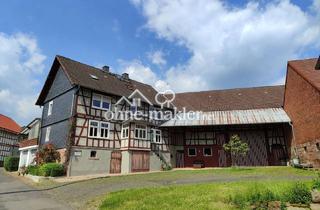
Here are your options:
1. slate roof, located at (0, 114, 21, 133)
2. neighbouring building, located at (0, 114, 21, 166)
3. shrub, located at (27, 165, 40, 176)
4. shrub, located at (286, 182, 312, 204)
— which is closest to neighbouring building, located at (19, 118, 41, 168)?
shrub, located at (27, 165, 40, 176)

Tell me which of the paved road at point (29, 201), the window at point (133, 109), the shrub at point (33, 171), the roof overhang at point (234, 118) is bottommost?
the paved road at point (29, 201)

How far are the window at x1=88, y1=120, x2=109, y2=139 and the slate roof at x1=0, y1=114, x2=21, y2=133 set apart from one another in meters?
32.0

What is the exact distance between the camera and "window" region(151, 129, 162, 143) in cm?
2828

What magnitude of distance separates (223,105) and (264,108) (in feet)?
16.5

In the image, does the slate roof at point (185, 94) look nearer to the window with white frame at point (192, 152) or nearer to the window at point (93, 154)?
the window with white frame at point (192, 152)

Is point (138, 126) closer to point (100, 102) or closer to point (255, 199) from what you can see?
point (100, 102)

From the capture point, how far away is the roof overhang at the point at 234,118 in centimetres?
2652

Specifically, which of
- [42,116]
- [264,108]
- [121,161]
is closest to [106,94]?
[121,161]

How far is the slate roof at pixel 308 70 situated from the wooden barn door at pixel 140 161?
1578cm

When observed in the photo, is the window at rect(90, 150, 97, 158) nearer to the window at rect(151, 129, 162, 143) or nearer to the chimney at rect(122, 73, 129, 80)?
the window at rect(151, 129, 162, 143)

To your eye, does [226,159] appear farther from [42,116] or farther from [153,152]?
[42,116]

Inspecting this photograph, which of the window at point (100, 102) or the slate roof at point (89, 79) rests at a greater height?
the slate roof at point (89, 79)

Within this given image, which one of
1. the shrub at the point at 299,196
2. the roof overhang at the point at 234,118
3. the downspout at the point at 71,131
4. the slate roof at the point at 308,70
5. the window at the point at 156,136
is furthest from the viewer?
the window at the point at 156,136

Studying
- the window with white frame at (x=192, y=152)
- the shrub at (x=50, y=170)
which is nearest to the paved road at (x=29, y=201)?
the shrub at (x=50, y=170)
